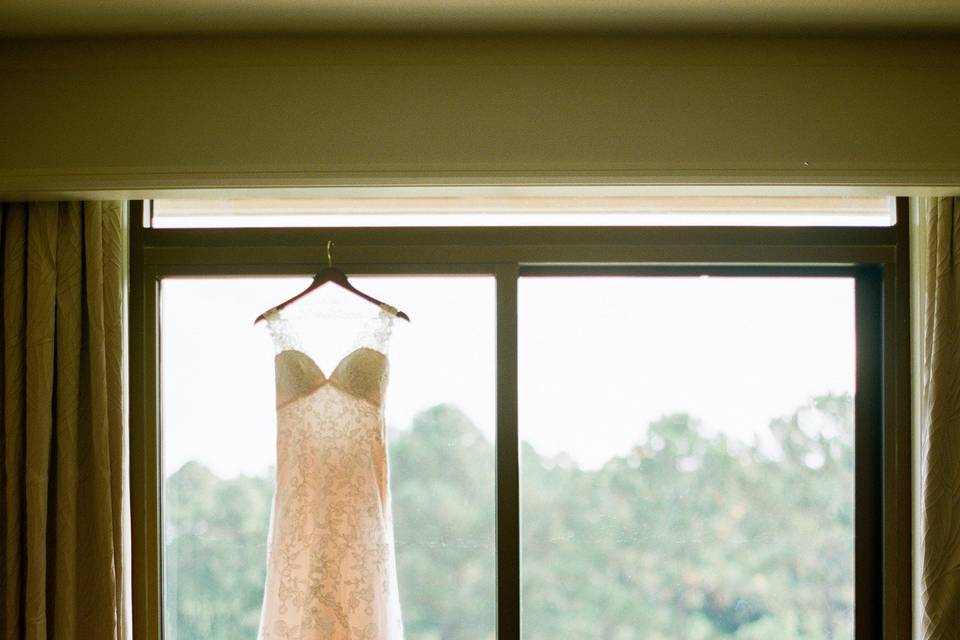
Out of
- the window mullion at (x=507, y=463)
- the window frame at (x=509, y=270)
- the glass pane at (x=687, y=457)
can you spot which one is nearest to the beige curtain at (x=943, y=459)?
the window frame at (x=509, y=270)

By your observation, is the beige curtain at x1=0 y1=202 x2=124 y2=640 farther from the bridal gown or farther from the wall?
the bridal gown

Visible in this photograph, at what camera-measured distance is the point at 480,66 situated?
233cm

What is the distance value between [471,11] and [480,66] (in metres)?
0.17

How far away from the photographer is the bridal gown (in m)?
2.26

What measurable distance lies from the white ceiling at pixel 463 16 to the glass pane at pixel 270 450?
27.9 inches

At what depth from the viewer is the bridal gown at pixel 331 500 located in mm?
2262

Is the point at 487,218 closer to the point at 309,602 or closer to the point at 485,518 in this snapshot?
the point at 485,518

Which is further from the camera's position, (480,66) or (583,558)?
(583,558)

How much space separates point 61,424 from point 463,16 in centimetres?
151

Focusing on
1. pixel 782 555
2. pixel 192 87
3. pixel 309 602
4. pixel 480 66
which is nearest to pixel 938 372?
pixel 782 555

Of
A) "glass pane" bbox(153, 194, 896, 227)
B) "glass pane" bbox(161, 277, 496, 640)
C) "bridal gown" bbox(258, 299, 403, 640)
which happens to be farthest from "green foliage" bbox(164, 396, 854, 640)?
"glass pane" bbox(153, 194, 896, 227)

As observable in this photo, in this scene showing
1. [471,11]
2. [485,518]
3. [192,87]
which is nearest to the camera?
[471,11]

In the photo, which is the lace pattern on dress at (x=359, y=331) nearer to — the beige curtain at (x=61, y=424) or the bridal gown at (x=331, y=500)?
the bridal gown at (x=331, y=500)

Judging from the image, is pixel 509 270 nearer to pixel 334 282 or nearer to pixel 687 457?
pixel 334 282
